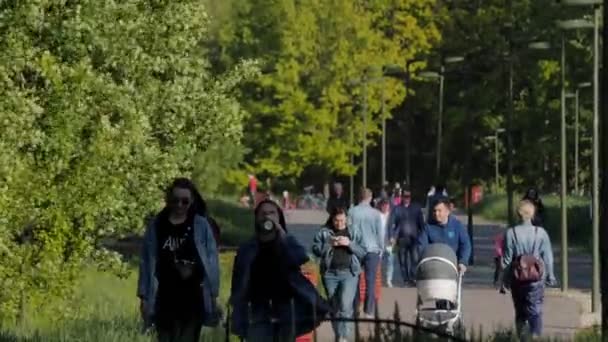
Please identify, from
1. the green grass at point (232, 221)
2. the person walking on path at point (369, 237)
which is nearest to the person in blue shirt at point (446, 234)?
the person walking on path at point (369, 237)

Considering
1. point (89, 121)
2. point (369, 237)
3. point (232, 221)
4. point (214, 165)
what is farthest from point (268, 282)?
point (214, 165)

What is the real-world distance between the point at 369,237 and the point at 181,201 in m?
10.5

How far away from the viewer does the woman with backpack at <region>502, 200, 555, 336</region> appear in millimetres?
20656

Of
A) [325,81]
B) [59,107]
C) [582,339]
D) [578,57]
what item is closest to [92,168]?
[59,107]

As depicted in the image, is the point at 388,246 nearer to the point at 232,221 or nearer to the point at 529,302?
the point at 529,302

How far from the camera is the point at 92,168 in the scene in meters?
24.3

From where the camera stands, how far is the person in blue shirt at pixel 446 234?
21188 millimetres

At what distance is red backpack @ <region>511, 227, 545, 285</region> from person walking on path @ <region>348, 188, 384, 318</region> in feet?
15.0

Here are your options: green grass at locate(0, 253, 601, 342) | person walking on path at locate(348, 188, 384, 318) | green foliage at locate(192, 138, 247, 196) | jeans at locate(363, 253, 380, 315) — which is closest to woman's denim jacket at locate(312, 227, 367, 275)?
person walking on path at locate(348, 188, 384, 318)

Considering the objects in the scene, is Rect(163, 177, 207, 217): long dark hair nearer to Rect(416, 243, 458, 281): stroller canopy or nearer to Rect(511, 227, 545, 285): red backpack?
Rect(416, 243, 458, 281): stroller canopy

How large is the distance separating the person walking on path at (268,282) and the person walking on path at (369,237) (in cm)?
1044

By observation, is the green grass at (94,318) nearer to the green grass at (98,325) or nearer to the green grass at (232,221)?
the green grass at (98,325)

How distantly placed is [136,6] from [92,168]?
6.67 metres

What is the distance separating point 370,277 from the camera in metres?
26.0
